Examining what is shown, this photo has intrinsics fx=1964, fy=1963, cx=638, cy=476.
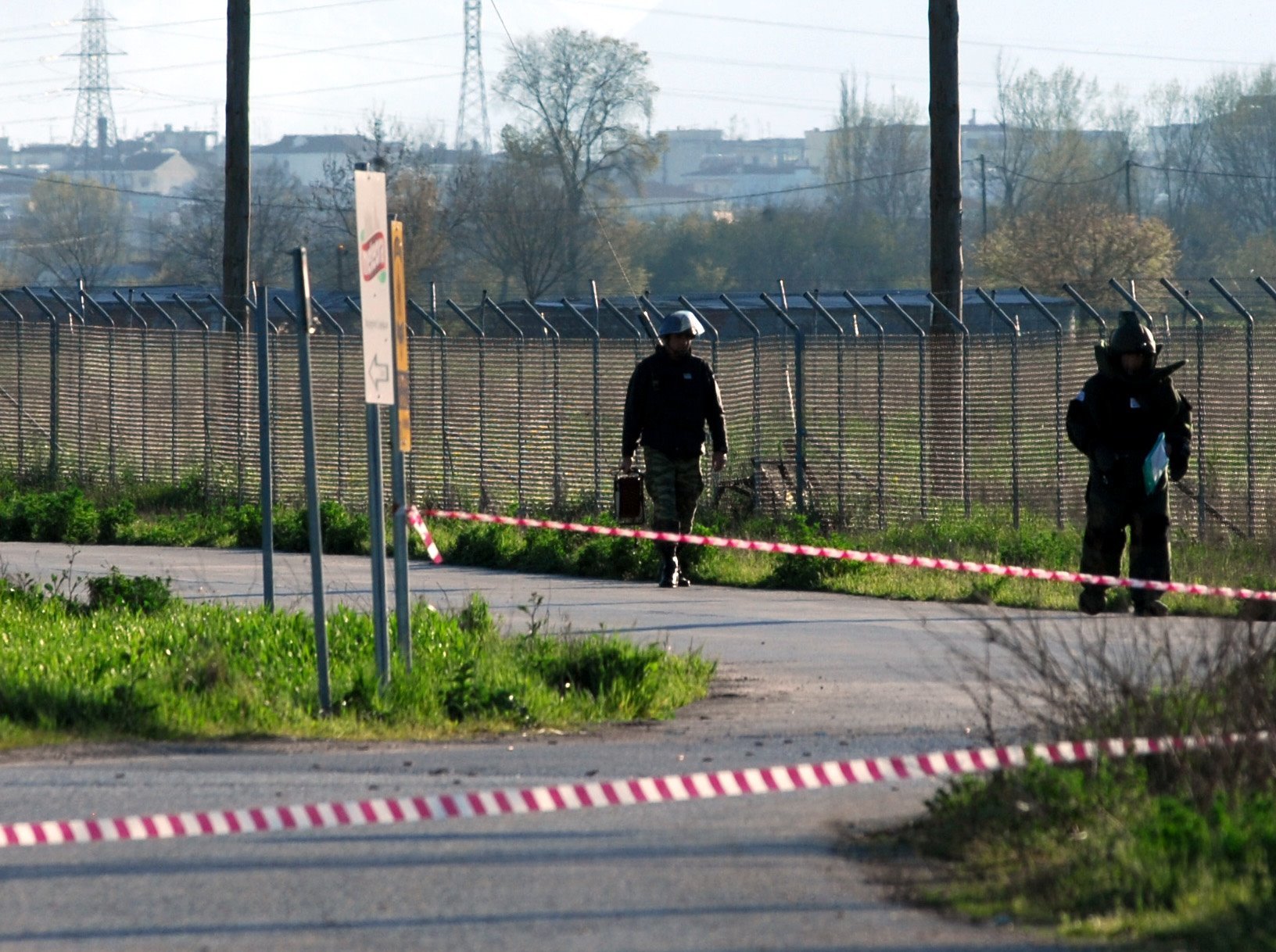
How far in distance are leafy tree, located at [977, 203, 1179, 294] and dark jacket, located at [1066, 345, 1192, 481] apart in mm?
42239

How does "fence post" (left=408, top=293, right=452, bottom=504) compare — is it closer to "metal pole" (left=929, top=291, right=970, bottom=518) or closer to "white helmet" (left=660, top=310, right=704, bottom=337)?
"metal pole" (left=929, top=291, right=970, bottom=518)

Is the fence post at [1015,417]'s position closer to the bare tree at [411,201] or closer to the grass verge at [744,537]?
the grass verge at [744,537]

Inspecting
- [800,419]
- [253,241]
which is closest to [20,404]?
[800,419]

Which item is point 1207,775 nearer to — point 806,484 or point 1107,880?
point 1107,880

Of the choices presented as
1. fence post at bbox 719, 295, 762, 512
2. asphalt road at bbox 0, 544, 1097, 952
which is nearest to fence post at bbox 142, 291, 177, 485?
fence post at bbox 719, 295, 762, 512

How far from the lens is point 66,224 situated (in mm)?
124625

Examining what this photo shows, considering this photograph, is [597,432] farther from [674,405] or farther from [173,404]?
[173,404]

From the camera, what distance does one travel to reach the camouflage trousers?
14.2m

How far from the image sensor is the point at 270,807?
6.90 m

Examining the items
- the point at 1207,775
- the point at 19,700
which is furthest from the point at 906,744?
the point at 19,700

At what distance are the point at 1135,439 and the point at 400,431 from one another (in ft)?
15.9

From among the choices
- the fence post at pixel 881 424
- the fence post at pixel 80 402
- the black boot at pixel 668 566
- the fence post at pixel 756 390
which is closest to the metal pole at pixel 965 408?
the fence post at pixel 881 424

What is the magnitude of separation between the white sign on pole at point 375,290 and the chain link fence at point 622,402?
722 cm

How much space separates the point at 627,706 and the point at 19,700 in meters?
2.83
